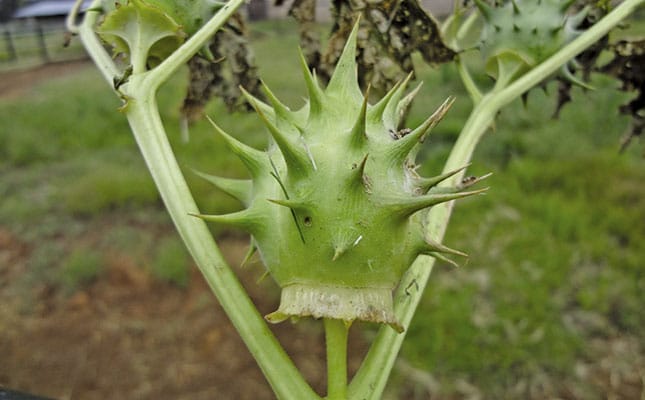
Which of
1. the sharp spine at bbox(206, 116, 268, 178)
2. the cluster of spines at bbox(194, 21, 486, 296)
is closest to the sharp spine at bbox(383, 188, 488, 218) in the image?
the cluster of spines at bbox(194, 21, 486, 296)

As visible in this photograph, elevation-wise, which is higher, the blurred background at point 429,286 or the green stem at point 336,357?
the green stem at point 336,357

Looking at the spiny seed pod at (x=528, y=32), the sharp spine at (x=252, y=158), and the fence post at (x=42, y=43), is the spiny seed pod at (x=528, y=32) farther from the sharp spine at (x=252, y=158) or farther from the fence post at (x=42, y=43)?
the fence post at (x=42, y=43)

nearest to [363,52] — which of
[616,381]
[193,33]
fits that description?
[193,33]

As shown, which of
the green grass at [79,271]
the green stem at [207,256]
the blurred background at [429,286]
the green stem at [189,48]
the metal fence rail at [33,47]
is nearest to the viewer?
the green stem at [207,256]

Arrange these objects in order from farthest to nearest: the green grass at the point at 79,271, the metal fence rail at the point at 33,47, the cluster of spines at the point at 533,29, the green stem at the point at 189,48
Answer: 1. the metal fence rail at the point at 33,47
2. the green grass at the point at 79,271
3. the cluster of spines at the point at 533,29
4. the green stem at the point at 189,48

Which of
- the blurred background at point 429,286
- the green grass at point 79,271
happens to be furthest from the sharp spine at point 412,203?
the green grass at point 79,271

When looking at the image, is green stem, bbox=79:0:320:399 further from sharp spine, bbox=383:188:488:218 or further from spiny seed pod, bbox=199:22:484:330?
sharp spine, bbox=383:188:488:218
